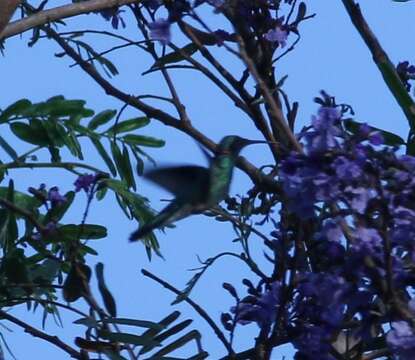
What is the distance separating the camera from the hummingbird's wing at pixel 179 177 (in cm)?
125

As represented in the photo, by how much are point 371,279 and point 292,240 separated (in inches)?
14.9

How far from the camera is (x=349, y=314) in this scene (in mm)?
1317

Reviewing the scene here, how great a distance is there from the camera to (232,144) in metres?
1.40

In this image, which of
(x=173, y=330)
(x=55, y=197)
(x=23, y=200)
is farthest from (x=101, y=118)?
(x=173, y=330)

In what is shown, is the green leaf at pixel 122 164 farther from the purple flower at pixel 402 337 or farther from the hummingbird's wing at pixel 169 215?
the purple flower at pixel 402 337

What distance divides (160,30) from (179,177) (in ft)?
1.44

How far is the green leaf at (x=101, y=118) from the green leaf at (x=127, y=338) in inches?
31.9

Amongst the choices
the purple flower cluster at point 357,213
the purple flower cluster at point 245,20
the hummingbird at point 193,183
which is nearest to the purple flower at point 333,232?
the purple flower cluster at point 357,213

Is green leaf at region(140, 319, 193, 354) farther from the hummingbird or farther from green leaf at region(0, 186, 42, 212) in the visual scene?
green leaf at region(0, 186, 42, 212)

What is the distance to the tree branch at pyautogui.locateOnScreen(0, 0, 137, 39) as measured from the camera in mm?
1958

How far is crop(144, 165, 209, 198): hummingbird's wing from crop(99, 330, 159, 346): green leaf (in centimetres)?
32

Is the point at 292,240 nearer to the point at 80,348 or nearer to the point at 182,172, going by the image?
the point at 80,348

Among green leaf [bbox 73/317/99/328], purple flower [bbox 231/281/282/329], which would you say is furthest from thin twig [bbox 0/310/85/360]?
purple flower [bbox 231/281/282/329]

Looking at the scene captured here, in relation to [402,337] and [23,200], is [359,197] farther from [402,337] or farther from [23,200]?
[23,200]
